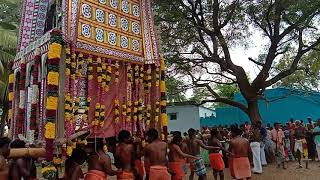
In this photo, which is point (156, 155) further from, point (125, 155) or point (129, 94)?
point (129, 94)

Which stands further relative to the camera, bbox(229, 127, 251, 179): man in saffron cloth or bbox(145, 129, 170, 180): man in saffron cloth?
bbox(229, 127, 251, 179): man in saffron cloth

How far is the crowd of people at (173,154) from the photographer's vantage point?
19.6 ft

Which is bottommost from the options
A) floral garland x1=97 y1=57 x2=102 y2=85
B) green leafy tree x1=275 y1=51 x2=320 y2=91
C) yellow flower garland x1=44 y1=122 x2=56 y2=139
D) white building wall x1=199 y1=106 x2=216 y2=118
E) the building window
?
yellow flower garland x1=44 y1=122 x2=56 y2=139

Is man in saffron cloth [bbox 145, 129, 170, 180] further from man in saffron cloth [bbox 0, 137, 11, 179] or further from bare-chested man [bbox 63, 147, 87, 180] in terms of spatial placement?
man in saffron cloth [bbox 0, 137, 11, 179]

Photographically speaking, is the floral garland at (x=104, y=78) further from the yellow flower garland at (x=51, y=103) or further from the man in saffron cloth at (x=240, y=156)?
the man in saffron cloth at (x=240, y=156)

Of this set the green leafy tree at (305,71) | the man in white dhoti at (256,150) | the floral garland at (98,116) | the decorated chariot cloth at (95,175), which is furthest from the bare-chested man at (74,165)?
the green leafy tree at (305,71)

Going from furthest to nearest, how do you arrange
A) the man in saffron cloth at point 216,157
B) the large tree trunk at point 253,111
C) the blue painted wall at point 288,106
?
the blue painted wall at point 288,106 → the large tree trunk at point 253,111 → the man in saffron cloth at point 216,157

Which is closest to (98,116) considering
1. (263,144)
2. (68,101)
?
(68,101)

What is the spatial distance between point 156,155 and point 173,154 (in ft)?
7.82

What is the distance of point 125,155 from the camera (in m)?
6.80

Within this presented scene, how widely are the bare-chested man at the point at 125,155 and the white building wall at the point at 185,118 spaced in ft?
60.9

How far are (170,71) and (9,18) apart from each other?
29.2 ft

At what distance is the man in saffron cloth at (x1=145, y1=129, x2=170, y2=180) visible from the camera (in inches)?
278

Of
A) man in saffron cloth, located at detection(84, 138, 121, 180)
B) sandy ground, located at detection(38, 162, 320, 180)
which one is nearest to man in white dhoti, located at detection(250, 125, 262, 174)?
sandy ground, located at detection(38, 162, 320, 180)
